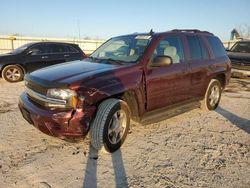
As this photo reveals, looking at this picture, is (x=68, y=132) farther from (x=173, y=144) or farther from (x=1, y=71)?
(x=1, y=71)

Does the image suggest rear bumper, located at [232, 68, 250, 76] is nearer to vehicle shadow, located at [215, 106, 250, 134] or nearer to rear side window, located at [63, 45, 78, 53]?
vehicle shadow, located at [215, 106, 250, 134]

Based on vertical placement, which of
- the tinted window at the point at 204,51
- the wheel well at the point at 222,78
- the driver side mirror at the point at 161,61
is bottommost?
the wheel well at the point at 222,78

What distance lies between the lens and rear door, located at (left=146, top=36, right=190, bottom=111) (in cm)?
454

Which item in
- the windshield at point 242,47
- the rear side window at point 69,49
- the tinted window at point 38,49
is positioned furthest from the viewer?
the windshield at point 242,47

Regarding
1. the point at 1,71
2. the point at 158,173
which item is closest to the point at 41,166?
the point at 158,173

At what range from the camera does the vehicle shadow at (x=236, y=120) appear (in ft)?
18.1

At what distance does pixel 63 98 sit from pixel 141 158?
1.46 meters

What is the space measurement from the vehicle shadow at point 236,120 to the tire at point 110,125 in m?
2.67

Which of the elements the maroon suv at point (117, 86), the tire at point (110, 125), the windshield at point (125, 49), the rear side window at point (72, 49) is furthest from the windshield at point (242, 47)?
the tire at point (110, 125)

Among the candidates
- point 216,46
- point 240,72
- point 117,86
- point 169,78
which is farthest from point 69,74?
point 240,72

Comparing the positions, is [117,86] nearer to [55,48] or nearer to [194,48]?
[194,48]

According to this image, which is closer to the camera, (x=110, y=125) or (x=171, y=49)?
(x=110, y=125)

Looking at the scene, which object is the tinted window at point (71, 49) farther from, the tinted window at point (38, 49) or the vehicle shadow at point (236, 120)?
the vehicle shadow at point (236, 120)

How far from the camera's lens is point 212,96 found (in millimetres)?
6637
